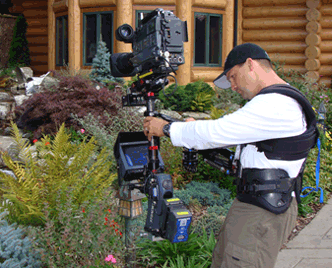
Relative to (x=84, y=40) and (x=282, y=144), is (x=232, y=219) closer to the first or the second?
(x=282, y=144)

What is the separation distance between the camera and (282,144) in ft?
6.86

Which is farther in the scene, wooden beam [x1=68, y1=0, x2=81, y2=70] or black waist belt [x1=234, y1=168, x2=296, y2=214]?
wooden beam [x1=68, y1=0, x2=81, y2=70]

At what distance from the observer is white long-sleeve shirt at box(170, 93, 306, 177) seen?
2016 millimetres

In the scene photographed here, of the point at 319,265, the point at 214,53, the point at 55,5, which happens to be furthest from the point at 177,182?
the point at 55,5

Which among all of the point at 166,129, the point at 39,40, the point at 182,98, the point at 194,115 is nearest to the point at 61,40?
the point at 39,40

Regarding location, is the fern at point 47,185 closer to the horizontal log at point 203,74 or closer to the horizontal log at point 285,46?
the horizontal log at point 203,74

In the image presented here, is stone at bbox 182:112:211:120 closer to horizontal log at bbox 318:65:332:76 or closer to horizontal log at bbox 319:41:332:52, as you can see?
horizontal log at bbox 318:65:332:76

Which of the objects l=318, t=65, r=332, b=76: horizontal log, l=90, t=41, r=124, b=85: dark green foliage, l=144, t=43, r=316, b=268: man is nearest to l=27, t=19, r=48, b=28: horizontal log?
l=90, t=41, r=124, b=85: dark green foliage

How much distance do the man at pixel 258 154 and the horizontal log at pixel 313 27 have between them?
981cm

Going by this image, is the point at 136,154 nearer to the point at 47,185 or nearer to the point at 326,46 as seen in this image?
the point at 47,185

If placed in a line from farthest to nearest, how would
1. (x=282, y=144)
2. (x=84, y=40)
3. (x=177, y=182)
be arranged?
(x=84, y=40) < (x=177, y=182) < (x=282, y=144)

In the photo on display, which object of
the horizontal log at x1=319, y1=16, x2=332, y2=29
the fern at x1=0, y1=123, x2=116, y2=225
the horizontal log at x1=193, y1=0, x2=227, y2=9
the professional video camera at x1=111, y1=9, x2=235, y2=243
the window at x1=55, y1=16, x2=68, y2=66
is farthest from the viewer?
the window at x1=55, y1=16, x2=68, y2=66

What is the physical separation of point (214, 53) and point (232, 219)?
9.58 metres

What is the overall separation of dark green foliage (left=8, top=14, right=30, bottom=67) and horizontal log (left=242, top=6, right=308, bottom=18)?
782 centimetres
